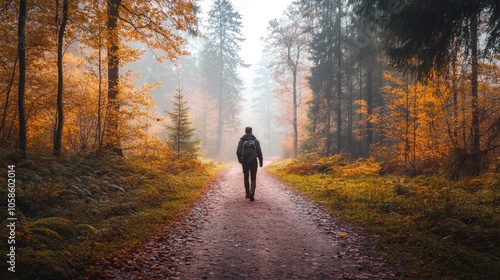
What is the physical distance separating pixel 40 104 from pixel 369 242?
41.4ft

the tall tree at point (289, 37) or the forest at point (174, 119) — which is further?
the tall tree at point (289, 37)

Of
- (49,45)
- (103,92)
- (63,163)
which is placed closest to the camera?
(63,163)

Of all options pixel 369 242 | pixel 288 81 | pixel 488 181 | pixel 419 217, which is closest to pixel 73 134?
pixel 369 242

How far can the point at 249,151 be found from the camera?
929 centimetres

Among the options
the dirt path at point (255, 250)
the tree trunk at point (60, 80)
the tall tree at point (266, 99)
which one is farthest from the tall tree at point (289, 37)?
the tall tree at point (266, 99)

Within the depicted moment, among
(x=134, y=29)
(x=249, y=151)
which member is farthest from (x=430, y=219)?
(x=134, y=29)

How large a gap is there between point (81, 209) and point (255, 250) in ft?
14.1

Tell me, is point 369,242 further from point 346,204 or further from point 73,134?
point 73,134

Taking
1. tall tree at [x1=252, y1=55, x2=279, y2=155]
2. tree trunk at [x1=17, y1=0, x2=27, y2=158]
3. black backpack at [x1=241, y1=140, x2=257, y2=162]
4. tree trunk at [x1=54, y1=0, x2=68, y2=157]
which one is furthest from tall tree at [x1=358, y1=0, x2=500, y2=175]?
tall tree at [x1=252, y1=55, x2=279, y2=155]

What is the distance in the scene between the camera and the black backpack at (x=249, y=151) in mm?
9289

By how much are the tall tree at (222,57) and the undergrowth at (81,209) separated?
26.3 metres

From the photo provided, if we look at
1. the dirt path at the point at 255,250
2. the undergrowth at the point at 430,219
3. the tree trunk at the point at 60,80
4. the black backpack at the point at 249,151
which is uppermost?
the tree trunk at the point at 60,80

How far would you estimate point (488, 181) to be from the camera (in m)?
8.46

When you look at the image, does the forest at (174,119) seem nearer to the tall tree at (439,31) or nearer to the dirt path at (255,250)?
the tall tree at (439,31)
